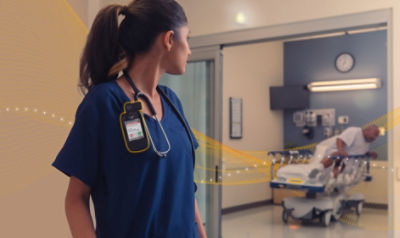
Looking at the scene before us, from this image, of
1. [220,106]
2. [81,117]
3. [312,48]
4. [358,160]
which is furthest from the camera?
[312,48]

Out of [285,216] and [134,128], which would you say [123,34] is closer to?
[134,128]

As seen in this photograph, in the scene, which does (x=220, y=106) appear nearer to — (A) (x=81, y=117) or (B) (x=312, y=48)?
(A) (x=81, y=117)

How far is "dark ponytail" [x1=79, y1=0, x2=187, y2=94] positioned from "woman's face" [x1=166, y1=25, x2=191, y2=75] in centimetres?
2

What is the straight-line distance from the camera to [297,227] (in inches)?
224

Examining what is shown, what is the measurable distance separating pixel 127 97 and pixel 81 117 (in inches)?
4.5

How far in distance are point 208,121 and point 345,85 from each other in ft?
13.0

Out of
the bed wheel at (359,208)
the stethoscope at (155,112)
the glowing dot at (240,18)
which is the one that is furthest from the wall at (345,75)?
the stethoscope at (155,112)

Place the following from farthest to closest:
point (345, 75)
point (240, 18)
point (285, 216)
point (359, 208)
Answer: point (345, 75) < point (359, 208) < point (285, 216) < point (240, 18)

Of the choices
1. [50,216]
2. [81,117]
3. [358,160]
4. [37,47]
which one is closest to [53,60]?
[37,47]

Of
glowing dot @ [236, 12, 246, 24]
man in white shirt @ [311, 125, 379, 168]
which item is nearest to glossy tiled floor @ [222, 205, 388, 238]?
man in white shirt @ [311, 125, 379, 168]

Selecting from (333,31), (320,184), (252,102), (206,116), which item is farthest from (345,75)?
(333,31)

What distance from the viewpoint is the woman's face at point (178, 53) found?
3.57 ft

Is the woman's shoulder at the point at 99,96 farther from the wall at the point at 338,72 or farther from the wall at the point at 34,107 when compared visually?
the wall at the point at 338,72

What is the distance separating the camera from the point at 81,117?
98 centimetres
